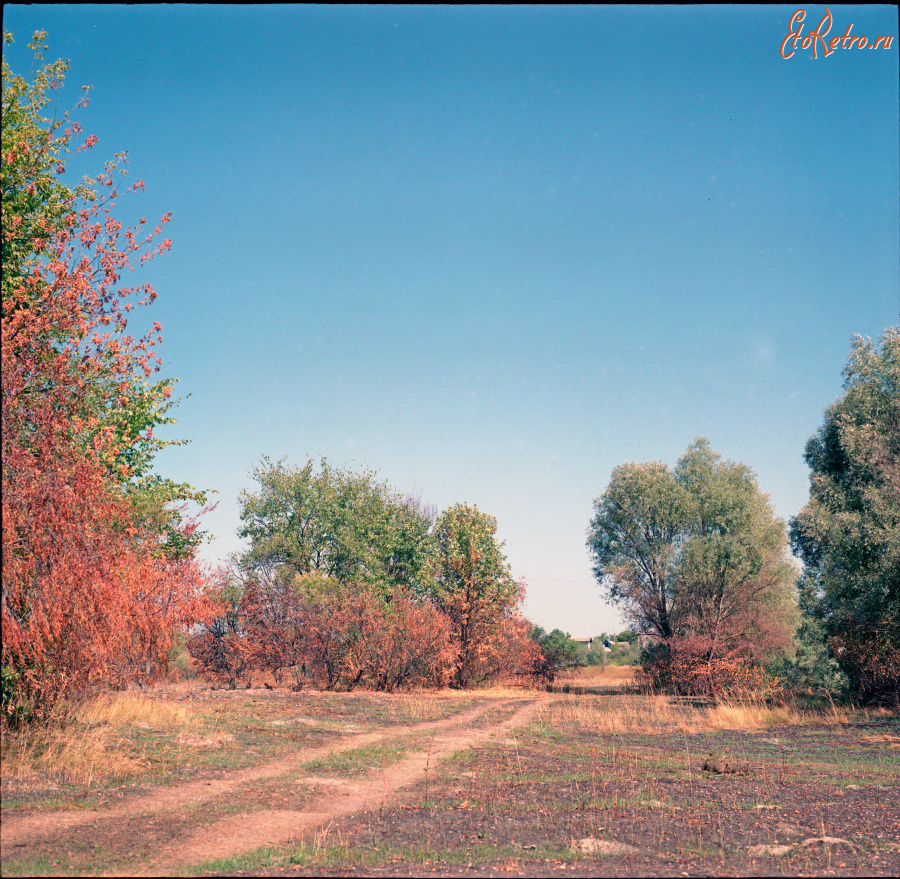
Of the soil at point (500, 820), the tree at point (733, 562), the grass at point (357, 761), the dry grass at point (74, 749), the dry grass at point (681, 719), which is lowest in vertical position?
the dry grass at point (681, 719)

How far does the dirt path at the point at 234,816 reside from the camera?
6.93 meters

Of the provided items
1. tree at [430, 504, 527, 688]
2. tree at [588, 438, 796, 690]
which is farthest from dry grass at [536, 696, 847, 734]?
tree at [430, 504, 527, 688]

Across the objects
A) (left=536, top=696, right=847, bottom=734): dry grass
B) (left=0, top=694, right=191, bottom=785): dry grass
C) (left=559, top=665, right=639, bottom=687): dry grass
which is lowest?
(left=559, top=665, right=639, bottom=687): dry grass

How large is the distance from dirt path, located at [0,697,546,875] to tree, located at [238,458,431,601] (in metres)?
31.1

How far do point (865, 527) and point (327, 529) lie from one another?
33.2 metres

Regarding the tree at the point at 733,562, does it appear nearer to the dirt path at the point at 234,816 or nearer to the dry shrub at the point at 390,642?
the dry shrub at the point at 390,642

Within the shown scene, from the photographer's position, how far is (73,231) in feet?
35.0

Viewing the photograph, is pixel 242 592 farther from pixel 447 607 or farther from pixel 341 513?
pixel 341 513

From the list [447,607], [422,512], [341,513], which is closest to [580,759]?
[447,607]

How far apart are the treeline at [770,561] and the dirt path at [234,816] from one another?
16.5 m

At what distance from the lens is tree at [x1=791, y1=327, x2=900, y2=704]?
21.5 metres

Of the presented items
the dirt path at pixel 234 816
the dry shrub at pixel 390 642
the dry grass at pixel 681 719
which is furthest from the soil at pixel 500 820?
the dry shrub at pixel 390 642

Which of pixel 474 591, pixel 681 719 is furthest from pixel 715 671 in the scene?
pixel 474 591

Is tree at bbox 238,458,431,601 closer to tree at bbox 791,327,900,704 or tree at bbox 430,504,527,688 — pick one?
tree at bbox 430,504,527,688
